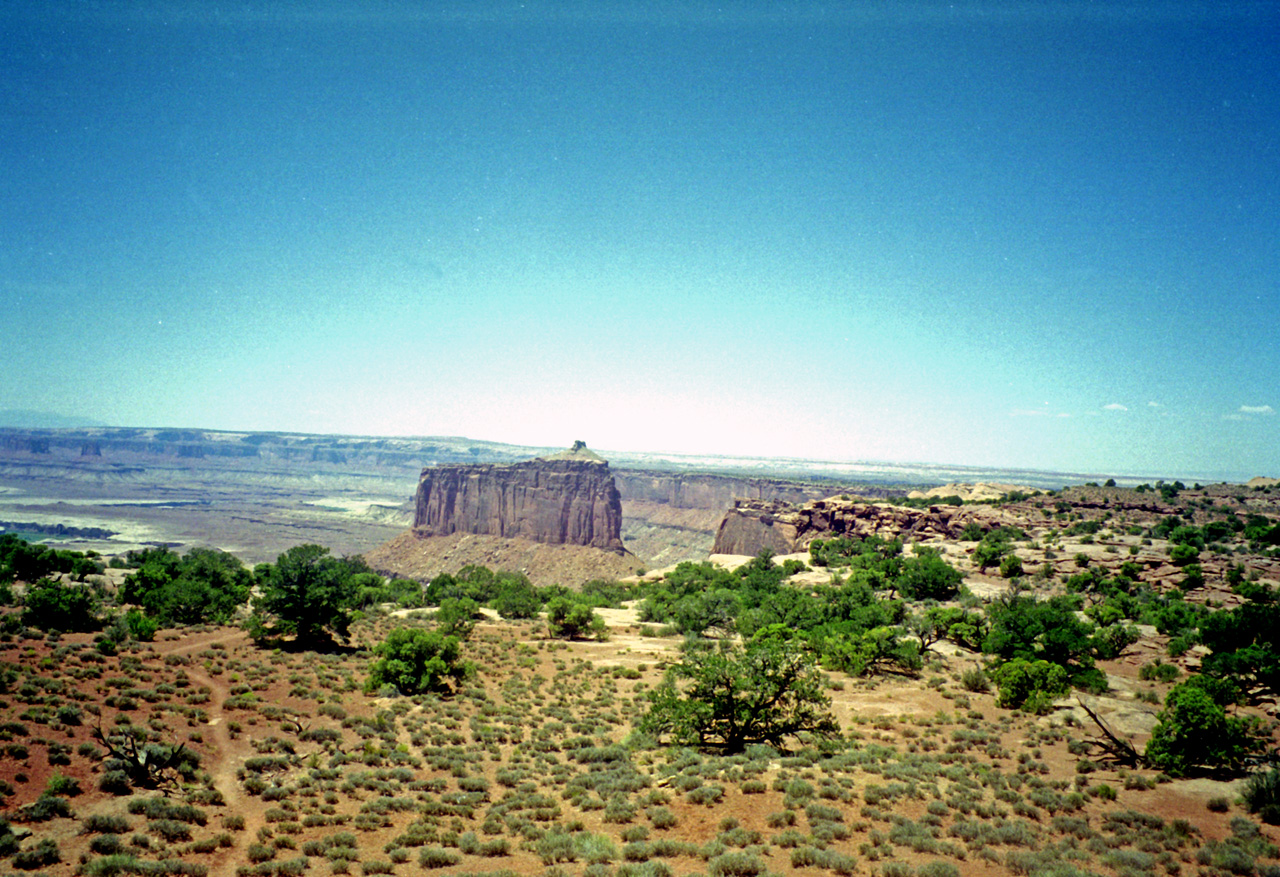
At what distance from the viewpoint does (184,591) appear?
38469mm

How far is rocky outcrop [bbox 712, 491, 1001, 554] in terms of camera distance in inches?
2704

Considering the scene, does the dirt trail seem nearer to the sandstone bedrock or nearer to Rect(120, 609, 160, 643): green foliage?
Rect(120, 609, 160, 643): green foliage

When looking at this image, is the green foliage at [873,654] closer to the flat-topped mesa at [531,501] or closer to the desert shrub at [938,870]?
the desert shrub at [938,870]

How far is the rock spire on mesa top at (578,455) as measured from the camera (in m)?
141

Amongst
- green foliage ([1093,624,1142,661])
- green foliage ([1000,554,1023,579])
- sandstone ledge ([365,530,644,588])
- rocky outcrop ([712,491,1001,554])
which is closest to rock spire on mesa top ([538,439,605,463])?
sandstone ledge ([365,530,644,588])

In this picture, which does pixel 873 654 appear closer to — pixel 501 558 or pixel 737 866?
pixel 737 866

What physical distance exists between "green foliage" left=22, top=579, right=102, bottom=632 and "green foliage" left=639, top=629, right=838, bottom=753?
2961 cm

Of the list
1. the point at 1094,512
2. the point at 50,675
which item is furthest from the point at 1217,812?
the point at 1094,512

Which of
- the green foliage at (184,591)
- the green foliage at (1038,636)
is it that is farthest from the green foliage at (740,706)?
the green foliage at (184,591)

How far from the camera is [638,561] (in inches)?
4656

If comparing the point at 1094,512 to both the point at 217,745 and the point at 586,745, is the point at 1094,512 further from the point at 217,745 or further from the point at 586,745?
the point at 217,745

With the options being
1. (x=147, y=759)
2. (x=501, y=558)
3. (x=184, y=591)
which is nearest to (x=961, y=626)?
(x=147, y=759)

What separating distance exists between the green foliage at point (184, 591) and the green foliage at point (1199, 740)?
46338 millimetres

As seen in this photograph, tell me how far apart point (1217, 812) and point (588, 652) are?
102 feet
